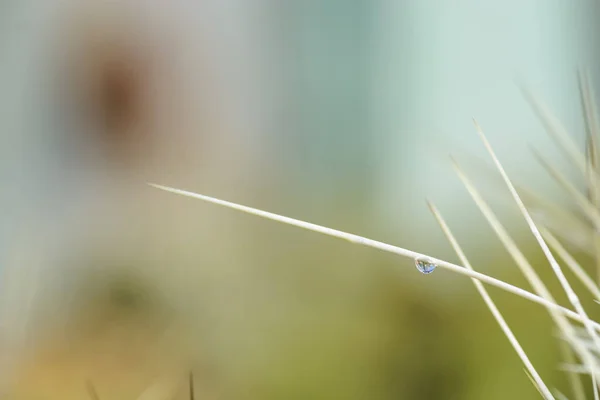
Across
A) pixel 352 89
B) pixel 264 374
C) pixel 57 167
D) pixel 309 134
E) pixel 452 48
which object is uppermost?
Answer: pixel 452 48

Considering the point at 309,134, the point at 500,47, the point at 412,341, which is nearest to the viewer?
the point at 412,341

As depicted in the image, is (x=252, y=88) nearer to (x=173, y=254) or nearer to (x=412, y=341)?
(x=173, y=254)

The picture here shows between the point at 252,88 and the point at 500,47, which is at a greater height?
the point at 500,47

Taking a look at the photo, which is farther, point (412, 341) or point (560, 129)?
point (412, 341)

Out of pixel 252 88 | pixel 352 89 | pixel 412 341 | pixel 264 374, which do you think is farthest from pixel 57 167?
pixel 412 341

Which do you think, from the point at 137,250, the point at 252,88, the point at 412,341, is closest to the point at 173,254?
the point at 137,250

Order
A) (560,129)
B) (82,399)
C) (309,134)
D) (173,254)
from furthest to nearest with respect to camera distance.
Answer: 1. (309,134)
2. (173,254)
3. (82,399)
4. (560,129)
